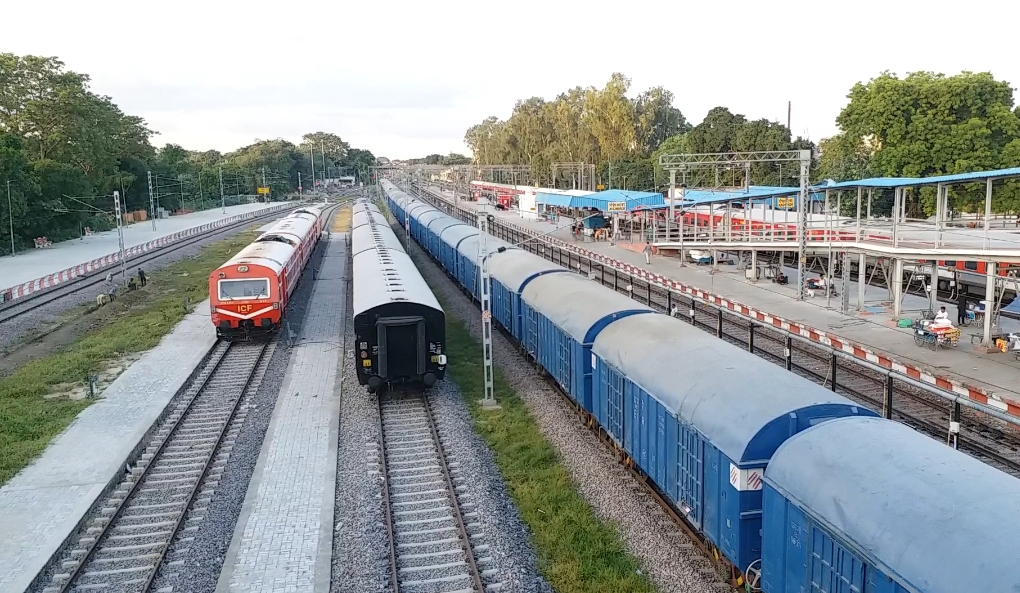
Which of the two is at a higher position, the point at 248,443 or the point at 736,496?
the point at 736,496

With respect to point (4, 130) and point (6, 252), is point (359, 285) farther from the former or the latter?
point (4, 130)

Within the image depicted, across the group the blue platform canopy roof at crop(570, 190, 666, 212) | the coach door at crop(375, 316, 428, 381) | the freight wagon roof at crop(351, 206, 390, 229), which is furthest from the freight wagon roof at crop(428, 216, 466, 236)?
the coach door at crop(375, 316, 428, 381)

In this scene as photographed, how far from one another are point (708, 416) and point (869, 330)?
18.1 m

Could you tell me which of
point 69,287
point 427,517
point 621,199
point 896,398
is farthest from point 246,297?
point 621,199

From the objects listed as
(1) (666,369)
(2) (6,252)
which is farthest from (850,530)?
(2) (6,252)

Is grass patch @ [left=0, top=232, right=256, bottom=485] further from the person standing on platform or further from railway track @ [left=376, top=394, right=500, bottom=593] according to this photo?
the person standing on platform

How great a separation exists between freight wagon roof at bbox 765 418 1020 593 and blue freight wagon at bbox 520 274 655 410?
749cm

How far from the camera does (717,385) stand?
398 inches

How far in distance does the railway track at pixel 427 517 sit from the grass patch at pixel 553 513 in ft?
3.12

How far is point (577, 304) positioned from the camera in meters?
17.3

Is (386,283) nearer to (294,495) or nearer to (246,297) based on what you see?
(246,297)

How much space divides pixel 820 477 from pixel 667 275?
32.4 meters

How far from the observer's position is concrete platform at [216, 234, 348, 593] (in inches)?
439

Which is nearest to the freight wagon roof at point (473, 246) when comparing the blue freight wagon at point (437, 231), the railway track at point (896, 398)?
the blue freight wagon at point (437, 231)
